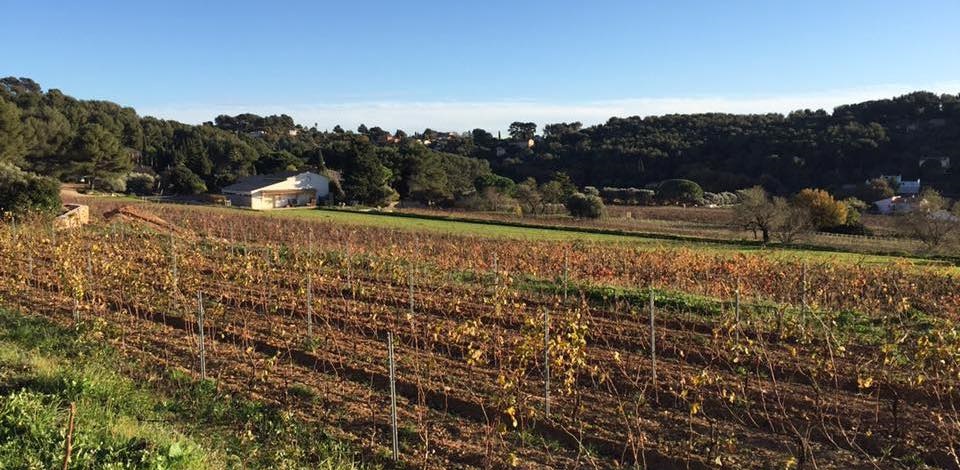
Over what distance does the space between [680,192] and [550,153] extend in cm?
2570

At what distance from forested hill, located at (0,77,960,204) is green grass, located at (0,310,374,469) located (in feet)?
139

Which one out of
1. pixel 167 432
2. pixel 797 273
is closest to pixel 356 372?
pixel 167 432

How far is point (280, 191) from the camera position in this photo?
55844mm

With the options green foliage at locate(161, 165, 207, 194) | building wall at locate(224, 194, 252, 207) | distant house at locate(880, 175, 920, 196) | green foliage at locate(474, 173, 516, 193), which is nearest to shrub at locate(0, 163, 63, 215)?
building wall at locate(224, 194, 252, 207)

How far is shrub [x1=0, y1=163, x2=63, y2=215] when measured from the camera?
2388 cm

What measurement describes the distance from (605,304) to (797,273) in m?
6.35

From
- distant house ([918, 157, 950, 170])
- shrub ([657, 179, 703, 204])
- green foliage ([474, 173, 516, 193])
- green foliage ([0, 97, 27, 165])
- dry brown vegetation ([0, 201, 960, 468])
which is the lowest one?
dry brown vegetation ([0, 201, 960, 468])

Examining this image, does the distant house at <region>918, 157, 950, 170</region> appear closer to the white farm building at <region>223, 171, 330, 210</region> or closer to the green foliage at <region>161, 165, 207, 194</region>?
the white farm building at <region>223, 171, 330, 210</region>

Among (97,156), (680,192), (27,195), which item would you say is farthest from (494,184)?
(27,195)

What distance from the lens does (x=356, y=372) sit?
25.9 ft

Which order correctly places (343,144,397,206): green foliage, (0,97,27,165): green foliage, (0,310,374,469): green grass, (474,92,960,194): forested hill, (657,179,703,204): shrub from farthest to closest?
(474,92,960,194): forested hill < (657,179,703,204): shrub < (343,144,397,206): green foliage < (0,97,27,165): green foliage < (0,310,374,469): green grass

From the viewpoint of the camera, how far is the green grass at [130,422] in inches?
171

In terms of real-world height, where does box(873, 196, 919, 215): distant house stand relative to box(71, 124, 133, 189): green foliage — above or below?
below

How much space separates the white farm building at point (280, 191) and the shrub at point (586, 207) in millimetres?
24818
